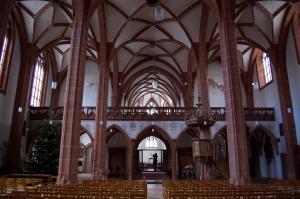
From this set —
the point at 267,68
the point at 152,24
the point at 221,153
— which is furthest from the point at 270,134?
the point at 152,24

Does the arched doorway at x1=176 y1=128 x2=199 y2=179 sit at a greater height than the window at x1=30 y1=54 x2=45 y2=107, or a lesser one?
lesser

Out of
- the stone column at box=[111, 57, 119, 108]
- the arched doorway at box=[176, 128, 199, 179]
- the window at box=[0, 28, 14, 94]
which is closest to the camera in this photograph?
the window at box=[0, 28, 14, 94]

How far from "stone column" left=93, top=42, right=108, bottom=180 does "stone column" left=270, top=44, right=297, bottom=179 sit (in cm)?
1358

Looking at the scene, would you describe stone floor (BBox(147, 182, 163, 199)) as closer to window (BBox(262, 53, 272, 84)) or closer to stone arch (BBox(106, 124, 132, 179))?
stone arch (BBox(106, 124, 132, 179))

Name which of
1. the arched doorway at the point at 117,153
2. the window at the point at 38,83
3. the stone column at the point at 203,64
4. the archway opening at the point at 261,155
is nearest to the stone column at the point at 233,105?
the stone column at the point at 203,64

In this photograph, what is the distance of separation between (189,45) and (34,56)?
13061mm

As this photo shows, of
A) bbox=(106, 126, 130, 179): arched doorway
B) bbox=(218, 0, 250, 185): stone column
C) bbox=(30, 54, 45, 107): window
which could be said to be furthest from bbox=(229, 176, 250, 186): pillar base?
bbox=(30, 54, 45, 107): window

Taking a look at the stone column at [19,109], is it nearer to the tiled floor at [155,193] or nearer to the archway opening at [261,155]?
the tiled floor at [155,193]

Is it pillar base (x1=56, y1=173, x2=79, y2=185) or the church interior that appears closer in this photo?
pillar base (x1=56, y1=173, x2=79, y2=185)

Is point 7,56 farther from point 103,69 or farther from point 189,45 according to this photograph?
point 189,45

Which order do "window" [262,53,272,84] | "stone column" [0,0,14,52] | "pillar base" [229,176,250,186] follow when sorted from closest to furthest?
1. "stone column" [0,0,14,52]
2. "pillar base" [229,176,250,186]
3. "window" [262,53,272,84]

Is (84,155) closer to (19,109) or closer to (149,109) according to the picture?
(149,109)

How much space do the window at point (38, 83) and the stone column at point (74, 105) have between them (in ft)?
36.3

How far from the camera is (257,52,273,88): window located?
23.7 meters
